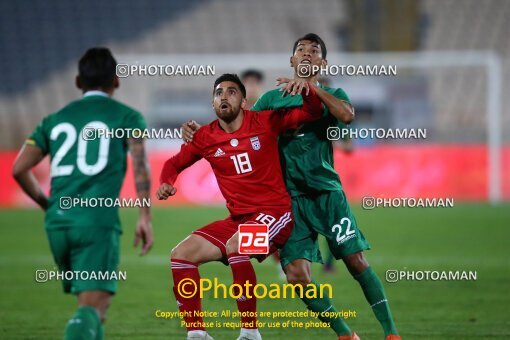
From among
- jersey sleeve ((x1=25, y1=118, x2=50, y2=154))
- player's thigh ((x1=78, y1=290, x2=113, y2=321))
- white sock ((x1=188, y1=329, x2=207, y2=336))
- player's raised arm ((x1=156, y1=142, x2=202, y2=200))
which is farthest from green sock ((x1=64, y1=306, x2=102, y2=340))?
player's raised arm ((x1=156, y1=142, x2=202, y2=200))

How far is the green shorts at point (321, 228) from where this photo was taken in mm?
5730

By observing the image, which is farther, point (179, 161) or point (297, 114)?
point (179, 161)

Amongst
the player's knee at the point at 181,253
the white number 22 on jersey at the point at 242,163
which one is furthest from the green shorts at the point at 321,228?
the player's knee at the point at 181,253

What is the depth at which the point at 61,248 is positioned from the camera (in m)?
4.56

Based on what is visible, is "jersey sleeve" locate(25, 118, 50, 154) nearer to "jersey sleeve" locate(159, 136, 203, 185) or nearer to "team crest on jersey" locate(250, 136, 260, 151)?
"jersey sleeve" locate(159, 136, 203, 185)

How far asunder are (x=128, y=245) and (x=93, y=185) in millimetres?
9066

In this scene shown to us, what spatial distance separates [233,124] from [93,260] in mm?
1594

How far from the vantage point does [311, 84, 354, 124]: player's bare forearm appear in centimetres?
536

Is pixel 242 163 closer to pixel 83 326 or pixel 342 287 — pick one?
pixel 83 326

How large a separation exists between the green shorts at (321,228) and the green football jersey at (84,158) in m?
1.50

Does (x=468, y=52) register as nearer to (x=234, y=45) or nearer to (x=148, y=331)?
(x=234, y=45)

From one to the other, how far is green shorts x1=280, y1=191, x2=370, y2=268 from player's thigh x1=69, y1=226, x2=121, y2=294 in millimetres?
1532

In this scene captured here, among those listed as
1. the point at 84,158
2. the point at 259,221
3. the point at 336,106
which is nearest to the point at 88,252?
the point at 84,158

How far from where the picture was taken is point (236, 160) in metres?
5.64
